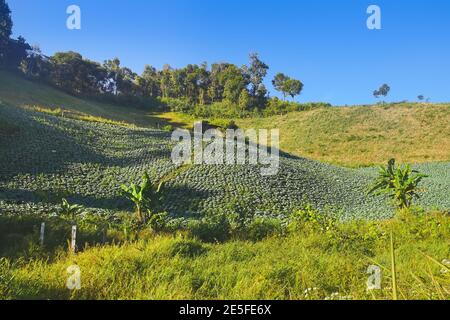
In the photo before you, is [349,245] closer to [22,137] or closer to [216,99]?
[22,137]

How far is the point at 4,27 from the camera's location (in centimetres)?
7600

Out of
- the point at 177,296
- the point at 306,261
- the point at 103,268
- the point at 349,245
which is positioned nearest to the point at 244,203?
the point at 349,245

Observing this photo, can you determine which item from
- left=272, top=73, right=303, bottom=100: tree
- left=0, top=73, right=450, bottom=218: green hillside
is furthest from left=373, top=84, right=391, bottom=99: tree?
left=0, top=73, right=450, bottom=218: green hillside

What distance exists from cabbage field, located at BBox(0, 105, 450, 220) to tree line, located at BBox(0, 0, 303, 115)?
50107mm

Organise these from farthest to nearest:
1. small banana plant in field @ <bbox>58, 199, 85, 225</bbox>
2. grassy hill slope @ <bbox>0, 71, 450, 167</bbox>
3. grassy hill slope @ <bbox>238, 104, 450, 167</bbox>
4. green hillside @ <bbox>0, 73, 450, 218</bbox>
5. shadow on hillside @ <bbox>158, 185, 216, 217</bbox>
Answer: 1. grassy hill slope @ <bbox>0, 71, 450, 167</bbox>
2. grassy hill slope @ <bbox>238, 104, 450, 167</bbox>
3. green hillside @ <bbox>0, 73, 450, 218</bbox>
4. shadow on hillside @ <bbox>158, 185, 216, 217</bbox>
5. small banana plant in field @ <bbox>58, 199, 85, 225</bbox>

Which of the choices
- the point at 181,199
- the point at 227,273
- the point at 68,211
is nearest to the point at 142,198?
the point at 68,211

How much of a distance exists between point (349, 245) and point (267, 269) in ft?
14.6

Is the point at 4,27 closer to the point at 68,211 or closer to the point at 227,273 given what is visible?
the point at 68,211

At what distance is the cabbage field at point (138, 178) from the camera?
18.4 metres

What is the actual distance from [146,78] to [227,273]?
109 m

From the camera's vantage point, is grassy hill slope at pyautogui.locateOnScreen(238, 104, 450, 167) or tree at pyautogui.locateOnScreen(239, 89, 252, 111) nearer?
grassy hill slope at pyautogui.locateOnScreen(238, 104, 450, 167)

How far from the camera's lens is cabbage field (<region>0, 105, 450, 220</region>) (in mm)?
18438

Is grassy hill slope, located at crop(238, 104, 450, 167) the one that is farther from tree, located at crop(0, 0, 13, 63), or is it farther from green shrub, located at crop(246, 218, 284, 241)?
tree, located at crop(0, 0, 13, 63)

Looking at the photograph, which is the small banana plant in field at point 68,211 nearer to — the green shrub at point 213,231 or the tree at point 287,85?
the green shrub at point 213,231
